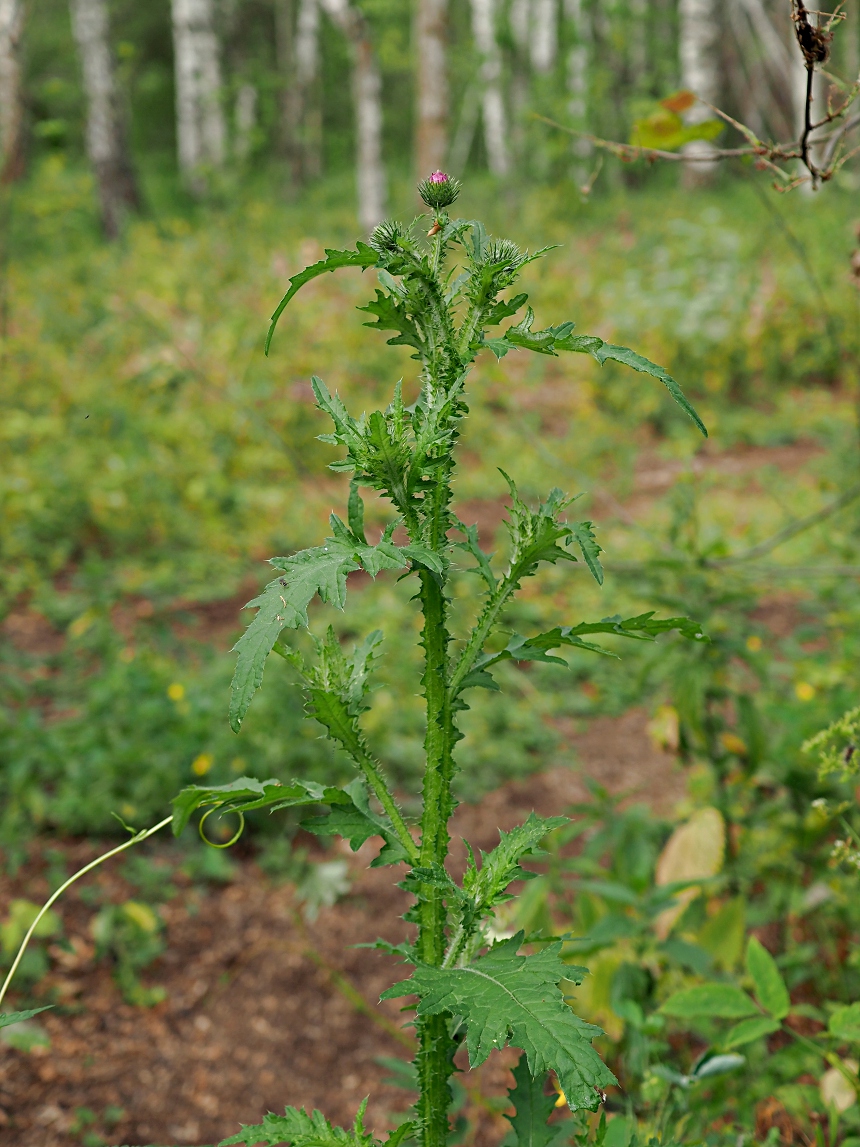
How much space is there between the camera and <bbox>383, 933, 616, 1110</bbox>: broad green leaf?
86 centimetres

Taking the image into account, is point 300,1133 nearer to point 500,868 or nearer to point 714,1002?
point 500,868

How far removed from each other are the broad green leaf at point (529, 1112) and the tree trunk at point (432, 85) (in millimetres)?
7954

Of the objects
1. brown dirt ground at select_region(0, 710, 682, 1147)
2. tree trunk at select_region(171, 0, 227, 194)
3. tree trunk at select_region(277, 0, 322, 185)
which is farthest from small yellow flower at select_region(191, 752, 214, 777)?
tree trunk at select_region(277, 0, 322, 185)

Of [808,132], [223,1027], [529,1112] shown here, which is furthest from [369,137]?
[529,1112]

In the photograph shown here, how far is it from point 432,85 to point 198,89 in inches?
335

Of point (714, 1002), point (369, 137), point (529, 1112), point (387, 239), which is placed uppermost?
point (369, 137)

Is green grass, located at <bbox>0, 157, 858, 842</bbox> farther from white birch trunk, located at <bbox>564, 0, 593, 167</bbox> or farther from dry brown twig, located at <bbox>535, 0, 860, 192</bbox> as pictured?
white birch trunk, located at <bbox>564, 0, 593, 167</bbox>

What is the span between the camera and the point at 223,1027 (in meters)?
2.46

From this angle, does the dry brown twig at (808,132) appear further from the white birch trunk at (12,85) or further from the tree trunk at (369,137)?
the tree trunk at (369,137)

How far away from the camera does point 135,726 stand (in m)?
3.30

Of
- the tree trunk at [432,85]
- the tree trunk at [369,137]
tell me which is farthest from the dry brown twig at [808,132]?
the tree trunk at [369,137]

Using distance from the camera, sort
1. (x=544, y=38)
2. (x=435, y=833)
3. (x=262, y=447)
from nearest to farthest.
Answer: (x=435, y=833) < (x=262, y=447) < (x=544, y=38)

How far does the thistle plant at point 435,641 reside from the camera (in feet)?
3.05

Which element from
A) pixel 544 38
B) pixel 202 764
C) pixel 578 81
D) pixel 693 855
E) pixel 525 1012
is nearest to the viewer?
pixel 525 1012
